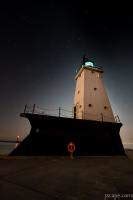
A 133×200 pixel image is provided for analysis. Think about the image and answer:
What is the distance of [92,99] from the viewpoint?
15.7 m

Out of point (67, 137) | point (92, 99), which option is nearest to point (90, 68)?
point (92, 99)

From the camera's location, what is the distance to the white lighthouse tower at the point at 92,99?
15.1m

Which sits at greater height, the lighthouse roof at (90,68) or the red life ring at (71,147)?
the lighthouse roof at (90,68)

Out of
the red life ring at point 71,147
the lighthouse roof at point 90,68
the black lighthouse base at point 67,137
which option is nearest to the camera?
the black lighthouse base at point 67,137

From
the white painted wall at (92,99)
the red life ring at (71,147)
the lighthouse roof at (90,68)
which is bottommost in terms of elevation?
the red life ring at (71,147)

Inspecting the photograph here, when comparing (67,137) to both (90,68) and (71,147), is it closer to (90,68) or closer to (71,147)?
(71,147)

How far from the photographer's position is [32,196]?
374 centimetres

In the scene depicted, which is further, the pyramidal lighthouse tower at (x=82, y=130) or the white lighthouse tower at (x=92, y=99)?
the white lighthouse tower at (x=92, y=99)

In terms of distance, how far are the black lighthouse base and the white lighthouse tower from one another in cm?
160

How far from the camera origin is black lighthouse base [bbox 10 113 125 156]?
37.6ft

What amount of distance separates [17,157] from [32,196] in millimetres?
7417

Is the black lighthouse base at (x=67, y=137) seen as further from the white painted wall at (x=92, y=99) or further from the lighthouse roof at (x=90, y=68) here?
the lighthouse roof at (x=90, y=68)

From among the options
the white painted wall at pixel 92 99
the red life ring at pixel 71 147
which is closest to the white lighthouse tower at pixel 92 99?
the white painted wall at pixel 92 99

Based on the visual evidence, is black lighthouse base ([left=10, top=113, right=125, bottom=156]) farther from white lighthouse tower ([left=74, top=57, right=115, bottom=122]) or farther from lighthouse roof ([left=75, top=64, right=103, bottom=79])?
lighthouse roof ([left=75, top=64, right=103, bottom=79])
